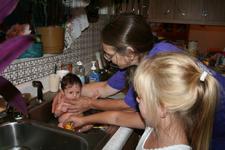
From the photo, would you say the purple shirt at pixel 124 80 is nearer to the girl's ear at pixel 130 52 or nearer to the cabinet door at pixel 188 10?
the girl's ear at pixel 130 52

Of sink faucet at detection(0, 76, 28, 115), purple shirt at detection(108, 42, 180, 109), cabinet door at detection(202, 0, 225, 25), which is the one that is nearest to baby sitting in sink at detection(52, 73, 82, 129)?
purple shirt at detection(108, 42, 180, 109)

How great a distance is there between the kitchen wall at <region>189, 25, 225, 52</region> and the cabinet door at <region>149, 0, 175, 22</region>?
80 cm

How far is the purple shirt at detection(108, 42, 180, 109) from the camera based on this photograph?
3.67ft

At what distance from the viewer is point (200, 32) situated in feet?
13.4

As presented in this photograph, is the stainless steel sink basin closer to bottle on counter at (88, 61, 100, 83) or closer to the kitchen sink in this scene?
the kitchen sink

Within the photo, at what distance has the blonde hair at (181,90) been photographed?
0.86m

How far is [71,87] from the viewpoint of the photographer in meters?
1.59

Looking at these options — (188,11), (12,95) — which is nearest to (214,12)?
(188,11)

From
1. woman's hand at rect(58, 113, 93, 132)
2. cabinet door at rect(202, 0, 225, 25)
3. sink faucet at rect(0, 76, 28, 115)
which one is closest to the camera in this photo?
sink faucet at rect(0, 76, 28, 115)

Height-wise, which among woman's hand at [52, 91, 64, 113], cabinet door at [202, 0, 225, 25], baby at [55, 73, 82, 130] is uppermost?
cabinet door at [202, 0, 225, 25]

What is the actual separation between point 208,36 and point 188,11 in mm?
888

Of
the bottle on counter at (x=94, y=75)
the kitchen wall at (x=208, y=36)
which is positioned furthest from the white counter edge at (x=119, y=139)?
the kitchen wall at (x=208, y=36)

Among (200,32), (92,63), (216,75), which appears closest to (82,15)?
(92,63)

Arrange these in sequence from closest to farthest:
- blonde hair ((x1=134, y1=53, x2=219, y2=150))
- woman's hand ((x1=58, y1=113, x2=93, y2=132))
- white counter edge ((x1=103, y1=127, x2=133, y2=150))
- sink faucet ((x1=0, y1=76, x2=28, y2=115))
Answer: sink faucet ((x1=0, y1=76, x2=28, y2=115)), blonde hair ((x1=134, y1=53, x2=219, y2=150)), white counter edge ((x1=103, y1=127, x2=133, y2=150)), woman's hand ((x1=58, y1=113, x2=93, y2=132))
